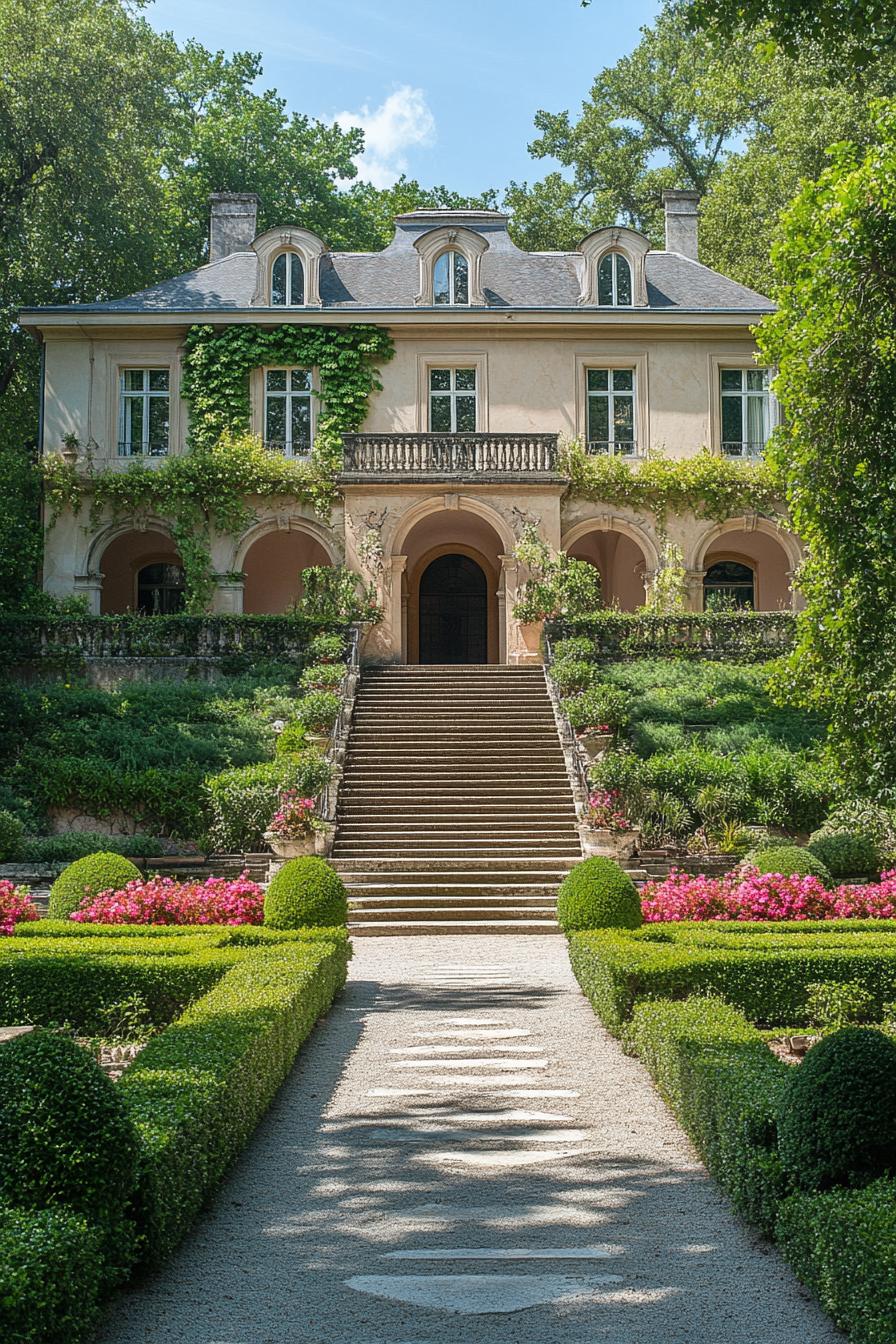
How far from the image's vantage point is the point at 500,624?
28.2 m

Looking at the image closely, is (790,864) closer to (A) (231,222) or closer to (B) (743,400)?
(B) (743,400)

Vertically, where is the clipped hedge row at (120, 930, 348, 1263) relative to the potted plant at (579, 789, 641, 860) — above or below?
below

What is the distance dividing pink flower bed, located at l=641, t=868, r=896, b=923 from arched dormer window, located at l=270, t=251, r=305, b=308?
19673 mm

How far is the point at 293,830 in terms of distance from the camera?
1592cm

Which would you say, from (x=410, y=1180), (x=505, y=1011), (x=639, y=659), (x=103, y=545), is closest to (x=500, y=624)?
(x=639, y=659)

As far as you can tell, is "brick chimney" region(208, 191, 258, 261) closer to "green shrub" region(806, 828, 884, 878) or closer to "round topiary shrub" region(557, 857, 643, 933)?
"green shrub" region(806, 828, 884, 878)

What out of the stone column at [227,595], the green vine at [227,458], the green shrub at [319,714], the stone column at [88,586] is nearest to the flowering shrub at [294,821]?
the green shrub at [319,714]

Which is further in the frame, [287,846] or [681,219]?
[681,219]

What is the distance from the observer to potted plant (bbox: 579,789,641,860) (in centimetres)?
→ 1609

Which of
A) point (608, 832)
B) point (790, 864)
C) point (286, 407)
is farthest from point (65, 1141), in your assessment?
point (286, 407)

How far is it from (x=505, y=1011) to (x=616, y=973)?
129cm

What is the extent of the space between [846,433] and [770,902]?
4.77 metres

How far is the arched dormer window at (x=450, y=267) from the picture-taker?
28375mm

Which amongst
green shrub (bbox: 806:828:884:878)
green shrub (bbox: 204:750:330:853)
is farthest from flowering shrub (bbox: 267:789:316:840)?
green shrub (bbox: 806:828:884:878)
